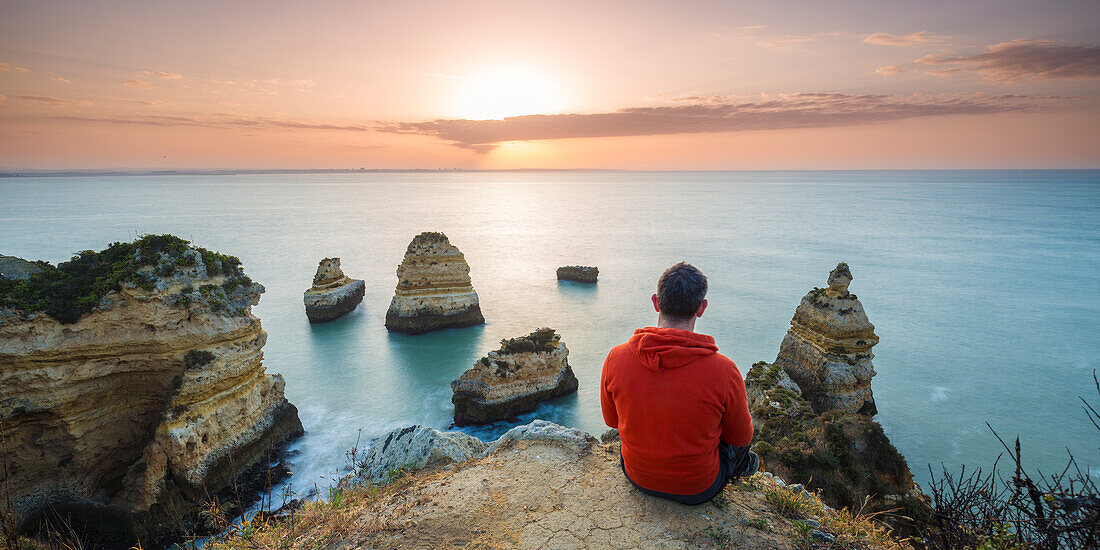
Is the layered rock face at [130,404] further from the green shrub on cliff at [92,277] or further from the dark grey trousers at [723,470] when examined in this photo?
the dark grey trousers at [723,470]

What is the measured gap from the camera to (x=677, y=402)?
3.87 m

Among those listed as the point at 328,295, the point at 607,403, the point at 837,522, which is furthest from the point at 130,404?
the point at 328,295

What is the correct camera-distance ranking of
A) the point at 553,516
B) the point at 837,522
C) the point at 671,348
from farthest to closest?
1. the point at 553,516
2. the point at 837,522
3. the point at 671,348

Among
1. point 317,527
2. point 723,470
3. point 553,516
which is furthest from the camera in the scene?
point 317,527

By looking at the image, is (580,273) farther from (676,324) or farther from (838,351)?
(676,324)

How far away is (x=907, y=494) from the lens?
8.73m

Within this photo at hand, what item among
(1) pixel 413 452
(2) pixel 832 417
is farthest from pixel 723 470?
(2) pixel 832 417

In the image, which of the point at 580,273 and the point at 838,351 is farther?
the point at 580,273

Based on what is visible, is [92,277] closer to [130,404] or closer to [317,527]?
[130,404]

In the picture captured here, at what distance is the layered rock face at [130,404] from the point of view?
9.67 m

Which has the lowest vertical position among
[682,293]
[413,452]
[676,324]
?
[413,452]

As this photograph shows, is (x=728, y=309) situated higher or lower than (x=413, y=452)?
lower

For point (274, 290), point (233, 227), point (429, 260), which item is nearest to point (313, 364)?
point (429, 260)

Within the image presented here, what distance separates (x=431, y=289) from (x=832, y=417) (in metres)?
21.1
